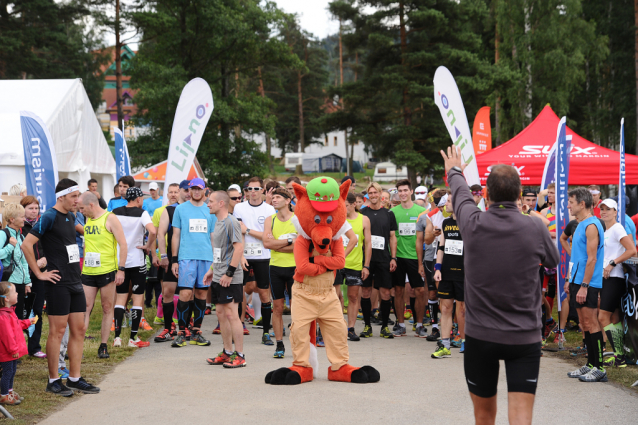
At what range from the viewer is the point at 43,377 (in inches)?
252

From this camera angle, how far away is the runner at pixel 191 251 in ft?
26.2

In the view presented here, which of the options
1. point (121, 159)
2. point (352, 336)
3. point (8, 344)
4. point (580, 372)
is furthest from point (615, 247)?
point (121, 159)

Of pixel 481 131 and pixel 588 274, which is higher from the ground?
pixel 481 131

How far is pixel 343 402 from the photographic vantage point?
552 centimetres

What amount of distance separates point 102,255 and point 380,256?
3877 mm

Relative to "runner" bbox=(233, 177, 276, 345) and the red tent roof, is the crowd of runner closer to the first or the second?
"runner" bbox=(233, 177, 276, 345)

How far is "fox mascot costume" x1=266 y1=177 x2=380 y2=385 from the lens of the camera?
20.1ft

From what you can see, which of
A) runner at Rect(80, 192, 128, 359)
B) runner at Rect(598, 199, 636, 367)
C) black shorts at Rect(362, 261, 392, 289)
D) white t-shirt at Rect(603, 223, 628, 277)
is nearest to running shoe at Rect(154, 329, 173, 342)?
runner at Rect(80, 192, 128, 359)

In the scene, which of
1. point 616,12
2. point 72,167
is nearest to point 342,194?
point 72,167

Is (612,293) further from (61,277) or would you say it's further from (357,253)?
(61,277)

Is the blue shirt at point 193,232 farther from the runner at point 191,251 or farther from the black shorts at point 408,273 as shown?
the black shorts at point 408,273

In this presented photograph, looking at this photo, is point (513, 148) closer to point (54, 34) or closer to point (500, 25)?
point (500, 25)

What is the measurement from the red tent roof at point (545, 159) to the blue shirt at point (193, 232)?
273 inches

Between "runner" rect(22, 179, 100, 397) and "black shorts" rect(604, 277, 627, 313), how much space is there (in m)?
5.44
